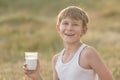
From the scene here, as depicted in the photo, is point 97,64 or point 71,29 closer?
point 97,64

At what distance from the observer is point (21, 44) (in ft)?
38.5

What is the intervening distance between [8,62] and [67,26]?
434 centimetres

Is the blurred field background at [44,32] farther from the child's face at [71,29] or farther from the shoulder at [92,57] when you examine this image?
the shoulder at [92,57]

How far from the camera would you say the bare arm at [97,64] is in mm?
4266

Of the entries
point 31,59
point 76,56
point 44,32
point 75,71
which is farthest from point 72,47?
point 44,32

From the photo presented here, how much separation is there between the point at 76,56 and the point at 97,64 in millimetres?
203

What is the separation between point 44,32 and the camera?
548 inches

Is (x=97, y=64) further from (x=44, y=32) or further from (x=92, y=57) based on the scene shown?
(x=44, y=32)

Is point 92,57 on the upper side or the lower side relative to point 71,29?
lower

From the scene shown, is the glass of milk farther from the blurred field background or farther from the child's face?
the blurred field background

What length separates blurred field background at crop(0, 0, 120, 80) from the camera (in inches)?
310

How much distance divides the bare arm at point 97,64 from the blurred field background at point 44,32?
1.84m

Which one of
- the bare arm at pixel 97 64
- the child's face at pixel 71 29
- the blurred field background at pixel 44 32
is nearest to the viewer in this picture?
the bare arm at pixel 97 64

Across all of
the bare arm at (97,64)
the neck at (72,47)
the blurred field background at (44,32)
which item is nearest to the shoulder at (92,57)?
the bare arm at (97,64)
